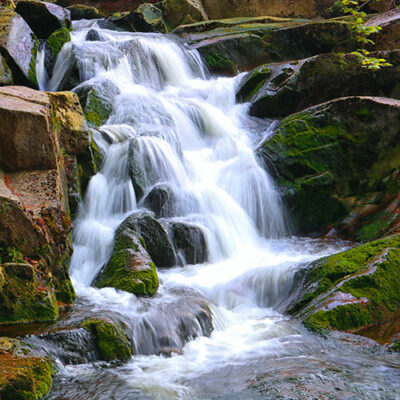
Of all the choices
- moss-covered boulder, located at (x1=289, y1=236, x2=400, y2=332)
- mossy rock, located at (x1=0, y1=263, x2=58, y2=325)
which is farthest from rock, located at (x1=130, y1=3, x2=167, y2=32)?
mossy rock, located at (x1=0, y1=263, x2=58, y2=325)

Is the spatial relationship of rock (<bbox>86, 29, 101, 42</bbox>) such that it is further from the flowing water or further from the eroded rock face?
the eroded rock face

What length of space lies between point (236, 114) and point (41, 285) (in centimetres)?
780

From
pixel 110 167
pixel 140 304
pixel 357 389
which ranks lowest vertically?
pixel 357 389

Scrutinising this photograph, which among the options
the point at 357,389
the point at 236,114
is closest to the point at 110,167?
the point at 236,114

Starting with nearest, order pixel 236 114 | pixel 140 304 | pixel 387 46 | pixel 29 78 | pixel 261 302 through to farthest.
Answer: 1. pixel 140 304
2. pixel 261 302
3. pixel 29 78
4. pixel 236 114
5. pixel 387 46

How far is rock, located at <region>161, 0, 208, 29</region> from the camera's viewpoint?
59.3 ft

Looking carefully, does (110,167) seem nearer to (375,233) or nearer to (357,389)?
(375,233)

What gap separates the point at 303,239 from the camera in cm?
845

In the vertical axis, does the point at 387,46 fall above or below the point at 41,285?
above

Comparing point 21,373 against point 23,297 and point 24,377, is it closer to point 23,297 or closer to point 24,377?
point 24,377

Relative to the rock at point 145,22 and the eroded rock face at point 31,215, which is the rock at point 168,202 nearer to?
the eroded rock face at point 31,215

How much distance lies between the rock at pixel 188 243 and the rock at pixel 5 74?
493 cm

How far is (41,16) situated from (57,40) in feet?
3.28

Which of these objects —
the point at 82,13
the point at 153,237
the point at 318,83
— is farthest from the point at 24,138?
the point at 82,13
